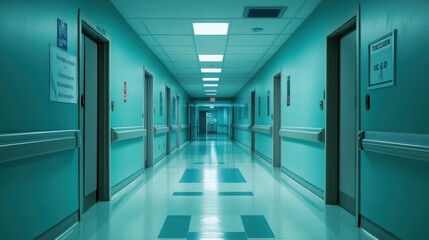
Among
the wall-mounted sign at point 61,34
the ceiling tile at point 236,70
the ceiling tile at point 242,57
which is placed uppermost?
the ceiling tile at point 242,57

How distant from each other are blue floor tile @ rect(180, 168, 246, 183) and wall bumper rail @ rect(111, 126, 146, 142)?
46.7 inches

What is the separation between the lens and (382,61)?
9.71ft

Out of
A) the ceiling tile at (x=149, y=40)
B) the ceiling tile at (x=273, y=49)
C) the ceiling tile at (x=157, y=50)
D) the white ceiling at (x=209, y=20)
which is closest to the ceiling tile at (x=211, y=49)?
the white ceiling at (x=209, y=20)

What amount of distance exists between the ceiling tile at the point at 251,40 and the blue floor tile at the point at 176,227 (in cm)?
381

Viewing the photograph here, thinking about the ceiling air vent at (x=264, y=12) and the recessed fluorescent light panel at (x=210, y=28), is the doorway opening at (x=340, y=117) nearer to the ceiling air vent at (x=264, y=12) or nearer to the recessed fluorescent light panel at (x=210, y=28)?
the ceiling air vent at (x=264, y=12)

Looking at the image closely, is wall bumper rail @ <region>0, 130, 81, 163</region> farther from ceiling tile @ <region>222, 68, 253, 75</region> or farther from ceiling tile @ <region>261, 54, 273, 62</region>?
ceiling tile @ <region>222, 68, 253, 75</region>

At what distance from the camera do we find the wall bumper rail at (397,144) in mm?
2312

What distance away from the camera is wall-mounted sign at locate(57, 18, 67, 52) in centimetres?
311

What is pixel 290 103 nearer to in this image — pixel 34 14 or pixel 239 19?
pixel 239 19

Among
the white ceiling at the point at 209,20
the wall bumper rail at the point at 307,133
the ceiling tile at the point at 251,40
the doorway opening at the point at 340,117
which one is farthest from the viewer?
the ceiling tile at the point at 251,40

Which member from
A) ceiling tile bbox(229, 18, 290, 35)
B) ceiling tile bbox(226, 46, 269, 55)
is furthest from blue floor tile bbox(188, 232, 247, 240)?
ceiling tile bbox(226, 46, 269, 55)

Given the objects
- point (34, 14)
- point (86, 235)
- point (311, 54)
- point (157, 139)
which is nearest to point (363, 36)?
point (311, 54)

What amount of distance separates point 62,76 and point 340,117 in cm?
333

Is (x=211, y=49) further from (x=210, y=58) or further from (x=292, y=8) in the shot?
(x=292, y=8)
